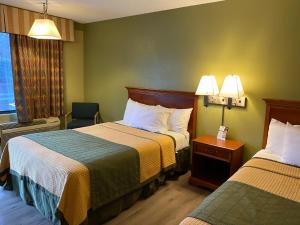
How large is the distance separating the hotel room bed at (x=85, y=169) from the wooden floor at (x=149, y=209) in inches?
3.4

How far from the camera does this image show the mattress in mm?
1354

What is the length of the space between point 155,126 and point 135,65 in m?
1.27

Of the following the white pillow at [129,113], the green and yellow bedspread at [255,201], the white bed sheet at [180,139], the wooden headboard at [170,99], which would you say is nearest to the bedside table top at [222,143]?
the white bed sheet at [180,139]

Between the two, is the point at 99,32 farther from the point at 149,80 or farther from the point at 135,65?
the point at 149,80

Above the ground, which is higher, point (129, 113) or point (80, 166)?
point (129, 113)

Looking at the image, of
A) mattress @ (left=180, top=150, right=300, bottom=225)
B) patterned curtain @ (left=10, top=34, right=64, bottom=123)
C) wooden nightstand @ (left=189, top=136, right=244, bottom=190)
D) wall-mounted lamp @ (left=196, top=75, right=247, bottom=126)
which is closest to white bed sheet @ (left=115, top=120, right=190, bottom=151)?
wooden nightstand @ (left=189, top=136, right=244, bottom=190)

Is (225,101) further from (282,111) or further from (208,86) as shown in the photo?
(282,111)

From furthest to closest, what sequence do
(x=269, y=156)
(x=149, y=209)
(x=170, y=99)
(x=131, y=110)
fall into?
(x=131, y=110)
(x=170, y=99)
(x=149, y=209)
(x=269, y=156)

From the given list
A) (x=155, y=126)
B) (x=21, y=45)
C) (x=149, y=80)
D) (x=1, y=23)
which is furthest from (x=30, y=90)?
(x=155, y=126)

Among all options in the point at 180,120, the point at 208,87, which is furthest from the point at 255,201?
the point at 180,120

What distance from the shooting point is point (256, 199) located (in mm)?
1556

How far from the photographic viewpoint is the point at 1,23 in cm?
344

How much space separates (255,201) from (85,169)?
53.2 inches

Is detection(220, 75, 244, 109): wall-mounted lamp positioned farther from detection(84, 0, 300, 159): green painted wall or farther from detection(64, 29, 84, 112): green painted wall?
detection(64, 29, 84, 112): green painted wall
